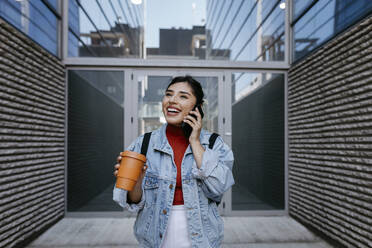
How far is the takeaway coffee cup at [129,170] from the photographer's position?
0.83m

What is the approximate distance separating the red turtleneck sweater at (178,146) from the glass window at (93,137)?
2652 millimetres

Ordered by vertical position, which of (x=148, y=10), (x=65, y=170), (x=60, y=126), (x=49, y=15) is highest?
(x=148, y=10)

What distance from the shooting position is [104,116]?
3.56m

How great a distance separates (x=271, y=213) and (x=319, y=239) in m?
0.84

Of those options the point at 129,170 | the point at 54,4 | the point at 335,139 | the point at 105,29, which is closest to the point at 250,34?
the point at 335,139

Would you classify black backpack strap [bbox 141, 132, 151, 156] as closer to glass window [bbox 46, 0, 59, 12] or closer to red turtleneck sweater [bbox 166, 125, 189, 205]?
red turtleneck sweater [bbox 166, 125, 189, 205]

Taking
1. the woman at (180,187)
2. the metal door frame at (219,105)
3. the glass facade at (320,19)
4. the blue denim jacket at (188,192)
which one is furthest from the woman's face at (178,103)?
the metal door frame at (219,105)

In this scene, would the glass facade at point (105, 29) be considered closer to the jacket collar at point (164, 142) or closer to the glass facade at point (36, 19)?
the glass facade at point (36, 19)

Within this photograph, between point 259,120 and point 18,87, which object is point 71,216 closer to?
point 18,87

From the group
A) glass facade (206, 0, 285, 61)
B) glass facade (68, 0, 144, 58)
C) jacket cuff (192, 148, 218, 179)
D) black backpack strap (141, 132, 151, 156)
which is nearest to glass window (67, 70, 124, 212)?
glass facade (68, 0, 144, 58)

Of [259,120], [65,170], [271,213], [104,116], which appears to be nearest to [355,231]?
[271,213]

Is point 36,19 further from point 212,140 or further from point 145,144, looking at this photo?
point 212,140

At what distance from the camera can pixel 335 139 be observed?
260 centimetres

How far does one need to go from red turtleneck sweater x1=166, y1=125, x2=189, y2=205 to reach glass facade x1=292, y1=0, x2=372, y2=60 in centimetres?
247
